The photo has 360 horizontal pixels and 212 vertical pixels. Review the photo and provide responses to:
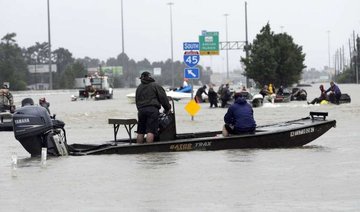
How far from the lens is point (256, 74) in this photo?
223ft

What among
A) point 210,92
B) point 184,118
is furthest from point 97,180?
point 210,92

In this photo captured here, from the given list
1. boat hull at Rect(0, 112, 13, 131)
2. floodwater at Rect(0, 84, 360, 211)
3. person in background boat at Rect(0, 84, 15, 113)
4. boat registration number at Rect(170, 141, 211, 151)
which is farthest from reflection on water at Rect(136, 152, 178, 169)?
person in background boat at Rect(0, 84, 15, 113)

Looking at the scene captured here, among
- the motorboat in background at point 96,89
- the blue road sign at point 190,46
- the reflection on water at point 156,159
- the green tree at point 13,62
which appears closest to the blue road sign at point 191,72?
the blue road sign at point 190,46

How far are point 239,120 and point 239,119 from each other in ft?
0.09

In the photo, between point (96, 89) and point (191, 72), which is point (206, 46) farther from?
point (191, 72)

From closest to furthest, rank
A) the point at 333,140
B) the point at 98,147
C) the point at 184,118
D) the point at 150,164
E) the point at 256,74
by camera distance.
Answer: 1. the point at 150,164
2. the point at 98,147
3. the point at 333,140
4. the point at 184,118
5. the point at 256,74

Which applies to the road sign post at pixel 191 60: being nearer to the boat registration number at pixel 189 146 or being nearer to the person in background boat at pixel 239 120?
the person in background boat at pixel 239 120

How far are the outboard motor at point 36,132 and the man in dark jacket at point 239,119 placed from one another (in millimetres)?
3610

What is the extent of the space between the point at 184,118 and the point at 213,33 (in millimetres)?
41048

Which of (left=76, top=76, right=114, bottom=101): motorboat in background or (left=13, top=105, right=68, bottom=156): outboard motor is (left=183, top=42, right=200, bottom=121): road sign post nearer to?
(left=13, top=105, right=68, bottom=156): outboard motor

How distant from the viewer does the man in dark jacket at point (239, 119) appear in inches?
678

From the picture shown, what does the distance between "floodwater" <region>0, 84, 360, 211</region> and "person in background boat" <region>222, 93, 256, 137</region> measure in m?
0.73

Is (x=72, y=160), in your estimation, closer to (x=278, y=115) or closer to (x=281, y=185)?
(x=281, y=185)

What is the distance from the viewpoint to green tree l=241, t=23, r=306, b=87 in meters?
67.1
